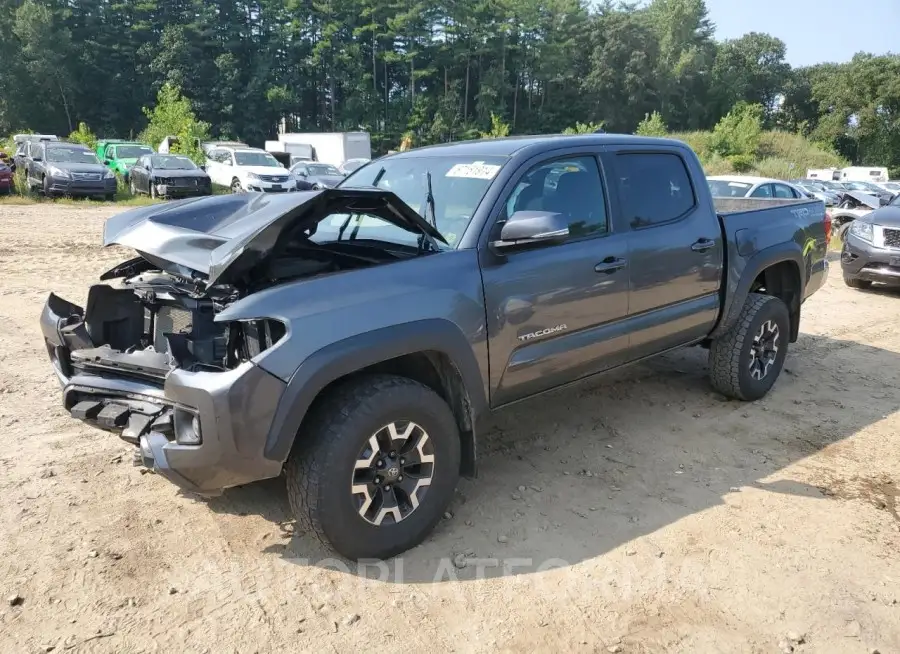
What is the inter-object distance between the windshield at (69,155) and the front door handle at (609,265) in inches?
767

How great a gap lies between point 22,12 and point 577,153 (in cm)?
6981

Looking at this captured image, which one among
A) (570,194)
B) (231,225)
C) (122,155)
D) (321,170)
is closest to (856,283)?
(570,194)

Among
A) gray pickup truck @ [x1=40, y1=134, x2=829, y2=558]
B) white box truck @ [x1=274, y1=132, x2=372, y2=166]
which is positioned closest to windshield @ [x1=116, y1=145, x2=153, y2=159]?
white box truck @ [x1=274, y1=132, x2=372, y2=166]

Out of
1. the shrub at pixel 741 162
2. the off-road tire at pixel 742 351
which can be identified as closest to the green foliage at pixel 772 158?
the shrub at pixel 741 162

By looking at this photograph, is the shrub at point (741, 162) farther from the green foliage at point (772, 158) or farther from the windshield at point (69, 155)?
the windshield at point (69, 155)

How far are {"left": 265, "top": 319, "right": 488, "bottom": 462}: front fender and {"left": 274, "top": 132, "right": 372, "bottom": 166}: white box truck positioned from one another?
2954 centimetres

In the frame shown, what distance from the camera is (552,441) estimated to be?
4.44m

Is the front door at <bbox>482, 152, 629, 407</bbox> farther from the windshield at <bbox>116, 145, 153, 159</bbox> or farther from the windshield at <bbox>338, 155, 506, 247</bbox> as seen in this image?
the windshield at <bbox>116, 145, 153, 159</bbox>

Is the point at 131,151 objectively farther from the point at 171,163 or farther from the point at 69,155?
the point at 171,163

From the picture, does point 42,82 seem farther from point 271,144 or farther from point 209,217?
point 209,217

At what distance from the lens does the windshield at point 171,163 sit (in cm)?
1991

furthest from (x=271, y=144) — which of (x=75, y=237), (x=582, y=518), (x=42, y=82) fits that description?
(x=582, y=518)

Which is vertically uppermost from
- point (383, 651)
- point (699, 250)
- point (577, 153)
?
point (577, 153)

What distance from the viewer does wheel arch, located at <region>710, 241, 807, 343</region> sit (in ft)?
16.1
